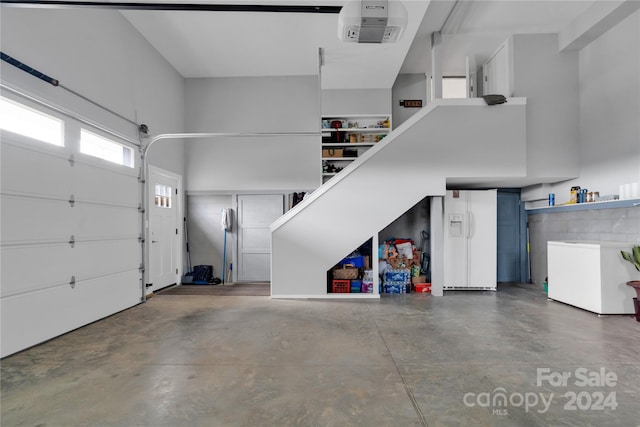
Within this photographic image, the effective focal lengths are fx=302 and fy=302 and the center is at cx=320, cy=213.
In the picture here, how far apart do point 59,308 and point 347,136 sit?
5672 mm

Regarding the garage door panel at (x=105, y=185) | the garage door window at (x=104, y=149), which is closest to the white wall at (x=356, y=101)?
the garage door window at (x=104, y=149)

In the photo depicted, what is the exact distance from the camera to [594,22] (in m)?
4.93

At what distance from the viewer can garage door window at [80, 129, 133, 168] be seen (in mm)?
4163

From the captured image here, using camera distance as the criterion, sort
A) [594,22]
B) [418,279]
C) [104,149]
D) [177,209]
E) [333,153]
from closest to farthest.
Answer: [104,149] → [594,22] → [418,279] → [333,153] → [177,209]

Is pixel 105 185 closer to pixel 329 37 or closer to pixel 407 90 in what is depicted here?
pixel 329 37

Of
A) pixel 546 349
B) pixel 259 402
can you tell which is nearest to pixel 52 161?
pixel 259 402

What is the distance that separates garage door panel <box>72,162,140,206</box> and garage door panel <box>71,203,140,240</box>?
117mm

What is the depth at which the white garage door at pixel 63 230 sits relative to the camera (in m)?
3.11

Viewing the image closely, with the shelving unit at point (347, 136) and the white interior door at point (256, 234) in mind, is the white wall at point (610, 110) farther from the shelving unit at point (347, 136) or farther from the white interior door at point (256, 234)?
the white interior door at point (256, 234)

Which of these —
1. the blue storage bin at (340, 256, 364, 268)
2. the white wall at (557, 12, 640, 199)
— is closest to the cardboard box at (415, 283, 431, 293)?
the blue storage bin at (340, 256, 364, 268)

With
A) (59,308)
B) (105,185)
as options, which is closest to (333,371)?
(59,308)

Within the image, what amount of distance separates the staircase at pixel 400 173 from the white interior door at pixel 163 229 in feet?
8.22

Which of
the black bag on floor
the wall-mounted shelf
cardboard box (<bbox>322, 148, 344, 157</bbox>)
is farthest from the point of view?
the black bag on floor

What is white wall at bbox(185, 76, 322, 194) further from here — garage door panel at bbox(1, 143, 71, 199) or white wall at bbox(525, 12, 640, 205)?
white wall at bbox(525, 12, 640, 205)
